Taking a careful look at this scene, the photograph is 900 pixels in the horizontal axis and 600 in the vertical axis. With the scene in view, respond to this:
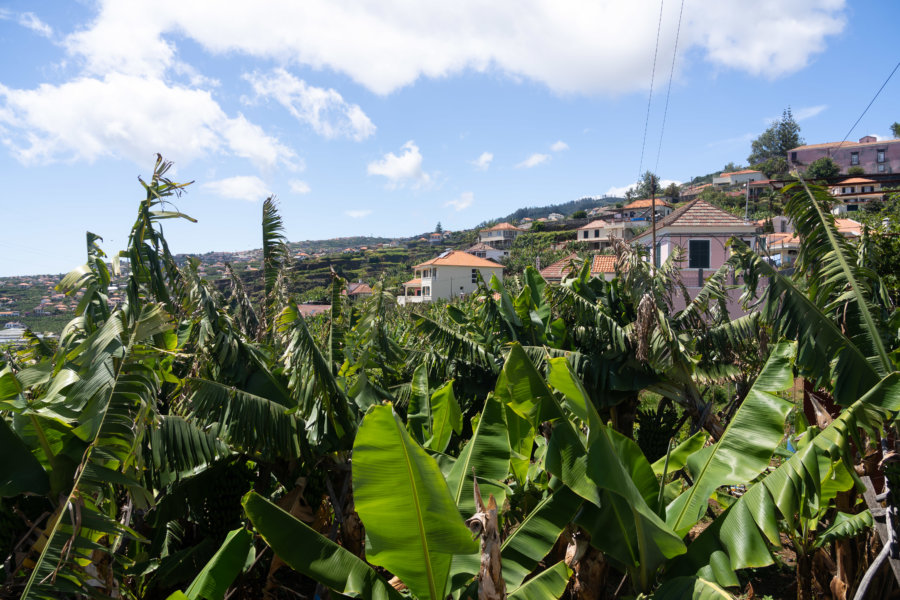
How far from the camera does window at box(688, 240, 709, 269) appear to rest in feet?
82.0

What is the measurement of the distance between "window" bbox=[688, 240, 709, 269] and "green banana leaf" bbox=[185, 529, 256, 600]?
24.9 meters

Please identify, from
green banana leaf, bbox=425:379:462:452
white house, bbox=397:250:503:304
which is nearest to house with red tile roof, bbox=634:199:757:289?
green banana leaf, bbox=425:379:462:452

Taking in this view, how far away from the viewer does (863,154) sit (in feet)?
285

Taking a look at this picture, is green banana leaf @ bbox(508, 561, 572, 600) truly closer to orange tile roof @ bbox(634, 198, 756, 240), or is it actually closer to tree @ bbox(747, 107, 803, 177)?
orange tile roof @ bbox(634, 198, 756, 240)

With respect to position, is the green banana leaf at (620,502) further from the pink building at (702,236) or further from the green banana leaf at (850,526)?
the pink building at (702,236)

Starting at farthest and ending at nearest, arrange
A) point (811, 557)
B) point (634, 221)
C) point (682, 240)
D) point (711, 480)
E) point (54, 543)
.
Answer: point (634, 221) < point (682, 240) < point (811, 557) < point (711, 480) < point (54, 543)

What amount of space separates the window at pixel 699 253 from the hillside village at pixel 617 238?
0.04 meters

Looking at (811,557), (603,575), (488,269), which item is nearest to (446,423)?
(603,575)

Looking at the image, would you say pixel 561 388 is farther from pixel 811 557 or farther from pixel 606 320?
pixel 606 320

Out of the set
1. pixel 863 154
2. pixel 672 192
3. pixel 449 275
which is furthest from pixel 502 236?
pixel 863 154

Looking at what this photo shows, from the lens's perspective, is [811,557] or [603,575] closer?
[603,575]

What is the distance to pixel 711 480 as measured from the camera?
418 cm

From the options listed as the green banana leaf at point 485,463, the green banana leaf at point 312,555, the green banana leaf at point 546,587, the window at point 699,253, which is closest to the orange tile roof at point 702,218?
the window at point 699,253

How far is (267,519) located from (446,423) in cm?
218
